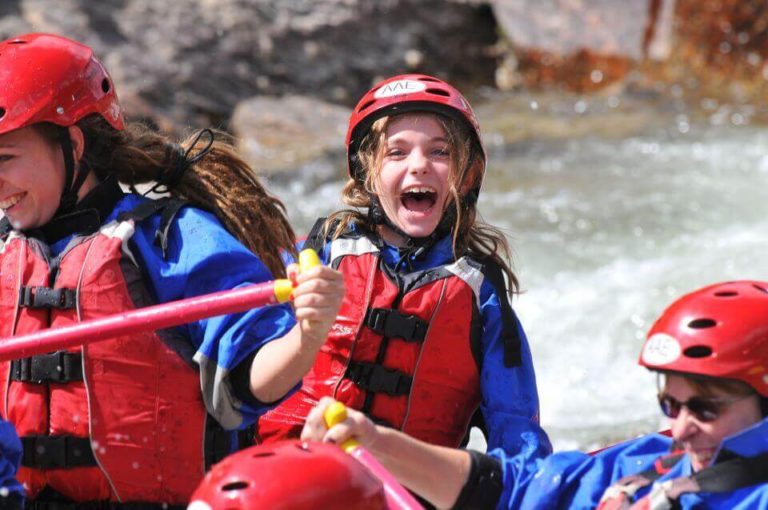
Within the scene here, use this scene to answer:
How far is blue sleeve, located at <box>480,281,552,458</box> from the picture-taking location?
3.38 meters

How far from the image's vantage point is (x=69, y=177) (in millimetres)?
3246

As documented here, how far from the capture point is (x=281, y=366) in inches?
119

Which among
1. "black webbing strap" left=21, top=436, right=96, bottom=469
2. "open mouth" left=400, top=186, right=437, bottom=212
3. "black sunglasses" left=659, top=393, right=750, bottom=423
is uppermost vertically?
"open mouth" left=400, top=186, right=437, bottom=212

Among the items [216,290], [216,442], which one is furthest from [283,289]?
[216,442]

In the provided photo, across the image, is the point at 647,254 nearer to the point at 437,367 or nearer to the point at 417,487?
the point at 437,367

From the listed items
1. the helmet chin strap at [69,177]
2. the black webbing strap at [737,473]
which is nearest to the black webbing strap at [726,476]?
the black webbing strap at [737,473]

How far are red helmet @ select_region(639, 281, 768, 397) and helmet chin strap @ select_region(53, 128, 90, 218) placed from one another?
1441 millimetres

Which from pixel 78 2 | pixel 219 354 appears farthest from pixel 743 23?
pixel 219 354

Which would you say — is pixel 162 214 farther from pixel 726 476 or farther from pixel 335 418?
pixel 726 476

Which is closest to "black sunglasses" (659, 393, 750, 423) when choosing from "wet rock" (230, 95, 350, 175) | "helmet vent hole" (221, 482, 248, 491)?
"helmet vent hole" (221, 482, 248, 491)

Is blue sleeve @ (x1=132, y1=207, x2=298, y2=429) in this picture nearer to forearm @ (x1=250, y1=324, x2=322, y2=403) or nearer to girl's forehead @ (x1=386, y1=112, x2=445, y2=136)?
forearm @ (x1=250, y1=324, x2=322, y2=403)

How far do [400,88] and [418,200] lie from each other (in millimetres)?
312

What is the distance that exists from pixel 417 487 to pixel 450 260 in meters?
0.96

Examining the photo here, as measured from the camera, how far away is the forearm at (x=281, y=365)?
296 centimetres
